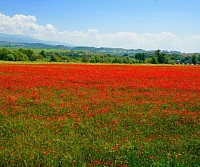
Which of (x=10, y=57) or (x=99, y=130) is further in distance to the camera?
(x=10, y=57)

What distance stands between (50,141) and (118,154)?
290cm

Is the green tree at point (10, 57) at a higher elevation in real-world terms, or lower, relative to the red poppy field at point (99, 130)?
higher

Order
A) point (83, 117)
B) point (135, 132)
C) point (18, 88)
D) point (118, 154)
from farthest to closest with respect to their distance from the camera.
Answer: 1. point (18, 88)
2. point (83, 117)
3. point (135, 132)
4. point (118, 154)

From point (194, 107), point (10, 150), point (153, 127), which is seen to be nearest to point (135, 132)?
point (153, 127)

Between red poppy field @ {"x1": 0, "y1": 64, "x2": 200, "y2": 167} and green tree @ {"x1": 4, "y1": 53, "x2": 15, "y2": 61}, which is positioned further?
green tree @ {"x1": 4, "y1": 53, "x2": 15, "y2": 61}

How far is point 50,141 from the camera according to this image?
10906mm

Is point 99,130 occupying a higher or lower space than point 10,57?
lower

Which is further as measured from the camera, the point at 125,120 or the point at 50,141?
the point at 125,120

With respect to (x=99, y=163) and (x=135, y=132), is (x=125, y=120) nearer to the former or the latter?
(x=135, y=132)

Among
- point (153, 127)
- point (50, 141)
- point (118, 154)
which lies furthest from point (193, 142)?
point (50, 141)

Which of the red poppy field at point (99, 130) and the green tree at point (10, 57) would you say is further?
the green tree at point (10, 57)

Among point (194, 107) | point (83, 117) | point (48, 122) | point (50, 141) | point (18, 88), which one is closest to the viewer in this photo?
point (50, 141)

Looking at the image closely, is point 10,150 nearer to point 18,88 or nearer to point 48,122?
point 48,122

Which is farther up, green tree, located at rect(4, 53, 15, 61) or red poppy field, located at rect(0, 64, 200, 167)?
green tree, located at rect(4, 53, 15, 61)
